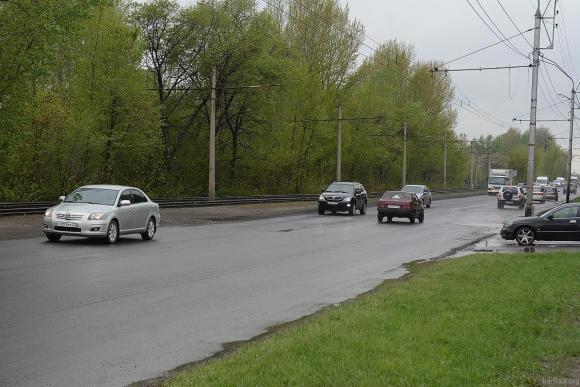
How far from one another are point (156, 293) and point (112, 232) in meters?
8.22

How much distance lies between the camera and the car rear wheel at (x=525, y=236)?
22.2 m

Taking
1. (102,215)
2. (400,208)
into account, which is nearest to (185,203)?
(400,208)

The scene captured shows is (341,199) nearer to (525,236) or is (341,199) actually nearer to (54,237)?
(525,236)

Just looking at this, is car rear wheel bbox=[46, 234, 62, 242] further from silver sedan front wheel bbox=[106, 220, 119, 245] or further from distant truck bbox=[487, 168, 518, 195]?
distant truck bbox=[487, 168, 518, 195]

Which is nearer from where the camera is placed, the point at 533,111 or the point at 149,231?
the point at 149,231

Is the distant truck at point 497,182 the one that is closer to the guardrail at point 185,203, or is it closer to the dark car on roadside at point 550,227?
the guardrail at point 185,203

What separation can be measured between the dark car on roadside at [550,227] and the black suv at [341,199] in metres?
15.6

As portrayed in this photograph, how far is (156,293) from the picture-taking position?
421 inches

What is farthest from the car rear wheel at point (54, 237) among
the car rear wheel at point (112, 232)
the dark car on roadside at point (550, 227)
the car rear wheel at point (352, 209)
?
the car rear wheel at point (352, 209)

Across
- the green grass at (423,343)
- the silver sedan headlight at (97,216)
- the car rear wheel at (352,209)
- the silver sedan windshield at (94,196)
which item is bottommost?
the car rear wheel at (352,209)

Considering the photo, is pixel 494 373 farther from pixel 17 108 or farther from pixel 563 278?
pixel 17 108

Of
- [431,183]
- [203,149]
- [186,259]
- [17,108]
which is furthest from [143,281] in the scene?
A: [431,183]

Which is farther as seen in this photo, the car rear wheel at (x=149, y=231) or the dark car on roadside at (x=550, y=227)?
the dark car on roadside at (x=550, y=227)

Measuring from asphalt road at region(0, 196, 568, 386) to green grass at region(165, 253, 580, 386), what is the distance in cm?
87
